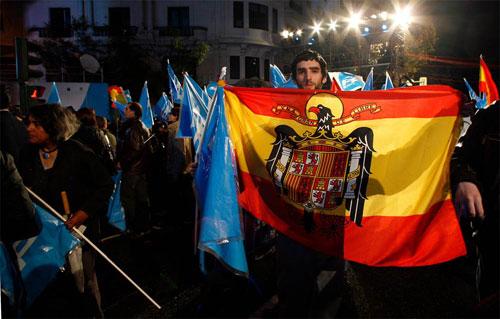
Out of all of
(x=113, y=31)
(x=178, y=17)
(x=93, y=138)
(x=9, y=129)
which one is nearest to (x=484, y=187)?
(x=93, y=138)

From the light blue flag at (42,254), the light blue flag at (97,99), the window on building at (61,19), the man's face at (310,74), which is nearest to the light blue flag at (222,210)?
the man's face at (310,74)

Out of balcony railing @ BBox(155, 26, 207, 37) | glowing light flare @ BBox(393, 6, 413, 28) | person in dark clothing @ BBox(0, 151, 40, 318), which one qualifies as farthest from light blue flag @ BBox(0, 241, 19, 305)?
balcony railing @ BBox(155, 26, 207, 37)

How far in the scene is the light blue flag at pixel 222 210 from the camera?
120 inches

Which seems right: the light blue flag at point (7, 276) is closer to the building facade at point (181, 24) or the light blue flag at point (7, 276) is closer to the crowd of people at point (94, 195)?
the crowd of people at point (94, 195)

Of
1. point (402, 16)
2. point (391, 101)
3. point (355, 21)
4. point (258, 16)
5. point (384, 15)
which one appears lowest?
point (391, 101)

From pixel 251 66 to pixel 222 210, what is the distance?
32.9 meters

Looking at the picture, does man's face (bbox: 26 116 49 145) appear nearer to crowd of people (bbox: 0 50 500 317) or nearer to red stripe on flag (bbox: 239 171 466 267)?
crowd of people (bbox: 0 50 500 317)

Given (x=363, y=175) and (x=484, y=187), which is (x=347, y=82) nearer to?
(x=363, y=175)

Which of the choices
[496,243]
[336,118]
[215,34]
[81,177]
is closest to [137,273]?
[81,177]

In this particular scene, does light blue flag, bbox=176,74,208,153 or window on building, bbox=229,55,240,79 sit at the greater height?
window on building, bbox=229,55,240,79

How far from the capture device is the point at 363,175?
302 cm

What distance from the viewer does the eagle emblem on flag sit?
303 cm

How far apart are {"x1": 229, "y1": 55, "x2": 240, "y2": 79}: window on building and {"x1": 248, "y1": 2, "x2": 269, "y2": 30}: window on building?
10.4ft

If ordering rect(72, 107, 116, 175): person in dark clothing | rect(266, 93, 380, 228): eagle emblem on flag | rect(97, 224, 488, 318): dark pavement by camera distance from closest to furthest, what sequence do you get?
rect(266, 93, 380, 228): eagle emblem on flag
rect(97, 224, 488, 318): dark pavement
rect(72, 107, 116, 175): person in dark clothing
